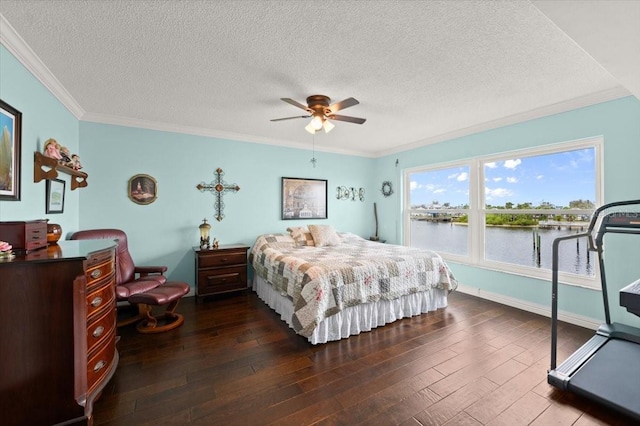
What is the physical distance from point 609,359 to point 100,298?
12.7ft

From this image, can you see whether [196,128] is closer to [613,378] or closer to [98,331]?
[98,331]

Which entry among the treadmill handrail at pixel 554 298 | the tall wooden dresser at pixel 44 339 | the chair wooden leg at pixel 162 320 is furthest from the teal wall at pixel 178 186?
the treadmill handrail at pixel 554 298

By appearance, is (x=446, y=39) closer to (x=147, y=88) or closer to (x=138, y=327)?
(x=147, y=88)

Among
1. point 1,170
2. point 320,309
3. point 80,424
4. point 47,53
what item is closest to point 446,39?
point 320,309

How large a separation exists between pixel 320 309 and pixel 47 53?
310 cm

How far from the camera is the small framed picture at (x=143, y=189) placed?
3.73 meters

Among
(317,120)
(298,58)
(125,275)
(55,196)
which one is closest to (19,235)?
(55,196)

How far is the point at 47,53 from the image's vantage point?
2.14 metres

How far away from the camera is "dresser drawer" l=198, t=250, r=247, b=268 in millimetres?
3771

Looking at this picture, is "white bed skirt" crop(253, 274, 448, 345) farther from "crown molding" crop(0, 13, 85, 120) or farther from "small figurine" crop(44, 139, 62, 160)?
"crown molding" crop(0, 13, 85, 120)

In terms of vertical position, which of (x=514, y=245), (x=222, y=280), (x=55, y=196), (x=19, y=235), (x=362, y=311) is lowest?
(x=362, y=311)

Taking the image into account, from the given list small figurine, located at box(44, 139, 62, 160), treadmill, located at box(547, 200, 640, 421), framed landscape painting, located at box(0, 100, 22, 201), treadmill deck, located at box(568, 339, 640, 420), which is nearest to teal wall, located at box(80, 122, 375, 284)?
small figurine, located at box(44, 139, 62, 160)

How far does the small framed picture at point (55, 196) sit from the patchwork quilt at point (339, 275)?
2.28 metres

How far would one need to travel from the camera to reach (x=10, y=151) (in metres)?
1.94
